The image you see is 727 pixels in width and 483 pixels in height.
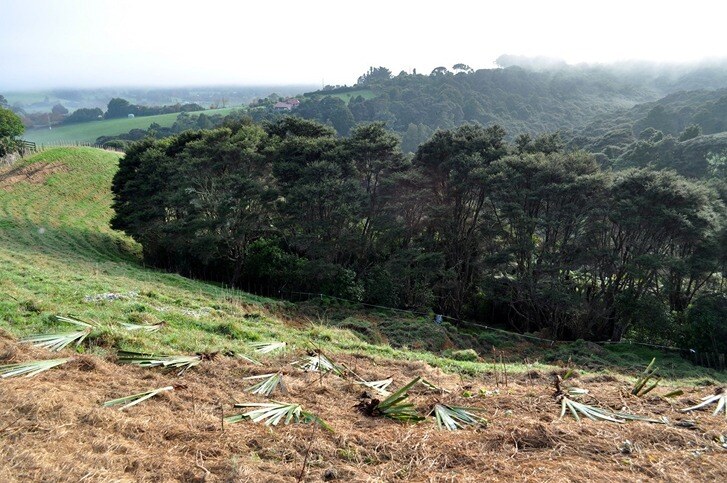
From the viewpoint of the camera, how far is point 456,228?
2344 centimetres

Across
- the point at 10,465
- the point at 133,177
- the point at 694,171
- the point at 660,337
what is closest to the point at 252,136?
the point at 133,177

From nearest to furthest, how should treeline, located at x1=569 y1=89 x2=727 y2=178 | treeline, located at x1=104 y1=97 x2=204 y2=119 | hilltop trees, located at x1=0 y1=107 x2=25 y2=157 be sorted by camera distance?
treeline, located at x1=569 y1=89 x2=727 y2=178
hilltop trees, located at x1=0 y1=107 x2=25 y2=157
treeline, located at x1=104 y1=97 x2=204 y2=119

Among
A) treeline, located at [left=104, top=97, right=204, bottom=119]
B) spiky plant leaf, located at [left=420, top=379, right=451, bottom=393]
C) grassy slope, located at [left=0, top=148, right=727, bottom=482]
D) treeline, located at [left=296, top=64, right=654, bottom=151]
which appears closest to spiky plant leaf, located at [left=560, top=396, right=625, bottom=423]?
grassy slope, located at [left=0, top=148, right=727, bottom=482]

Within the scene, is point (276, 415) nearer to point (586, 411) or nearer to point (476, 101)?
point (586, 411)

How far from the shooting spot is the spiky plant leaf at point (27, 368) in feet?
18.6

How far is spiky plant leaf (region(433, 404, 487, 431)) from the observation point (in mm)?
5406

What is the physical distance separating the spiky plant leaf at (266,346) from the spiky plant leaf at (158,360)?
1.45m

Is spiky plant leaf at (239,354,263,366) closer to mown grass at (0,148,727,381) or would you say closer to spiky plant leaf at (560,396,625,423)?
mown grass at (0,148,727,381)

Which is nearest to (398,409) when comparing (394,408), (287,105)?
(394,408)

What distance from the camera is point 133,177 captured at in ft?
101

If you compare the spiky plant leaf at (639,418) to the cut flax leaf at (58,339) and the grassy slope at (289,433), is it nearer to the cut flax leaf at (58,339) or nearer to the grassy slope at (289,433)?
the grassy slope at (289,433)

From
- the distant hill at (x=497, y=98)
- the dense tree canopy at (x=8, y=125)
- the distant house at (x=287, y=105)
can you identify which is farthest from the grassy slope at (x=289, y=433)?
the distant house at (x=287, y=105)

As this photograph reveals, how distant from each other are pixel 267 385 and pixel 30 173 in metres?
44.6

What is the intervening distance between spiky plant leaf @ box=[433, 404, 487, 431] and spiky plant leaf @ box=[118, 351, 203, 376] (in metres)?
3.81
